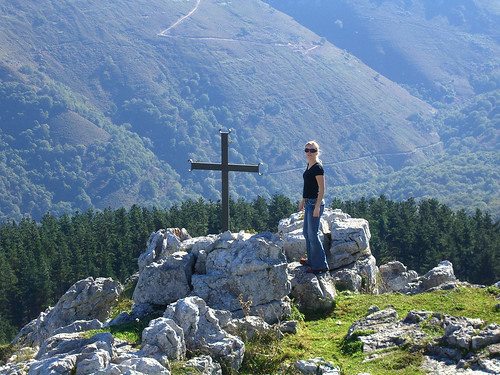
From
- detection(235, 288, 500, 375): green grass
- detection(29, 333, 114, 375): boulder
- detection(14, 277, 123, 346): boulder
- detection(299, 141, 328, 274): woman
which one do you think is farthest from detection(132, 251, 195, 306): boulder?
detection(14, 277, 123, 346): boulder

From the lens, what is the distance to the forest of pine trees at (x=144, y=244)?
183 ft

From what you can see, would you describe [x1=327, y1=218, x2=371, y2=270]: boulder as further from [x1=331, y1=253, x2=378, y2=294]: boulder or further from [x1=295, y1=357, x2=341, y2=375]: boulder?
[x1=295, y1=357, x2=341, y2=375]: boulder

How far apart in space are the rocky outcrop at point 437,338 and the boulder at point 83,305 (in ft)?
26.6

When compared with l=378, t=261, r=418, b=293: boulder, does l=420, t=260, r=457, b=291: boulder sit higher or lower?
higher

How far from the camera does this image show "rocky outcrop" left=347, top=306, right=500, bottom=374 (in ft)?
38.4

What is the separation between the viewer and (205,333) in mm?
13086

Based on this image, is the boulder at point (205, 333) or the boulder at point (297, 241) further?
the boulder at point (297, 241)

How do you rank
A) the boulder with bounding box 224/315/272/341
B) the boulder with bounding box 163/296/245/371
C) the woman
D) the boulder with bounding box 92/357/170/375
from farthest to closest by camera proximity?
the woman, the boulder with bounding box 224/315/272/341, the boulder with bounding box 163/296/245/371, the boulder with bounding box 92/357/170/375

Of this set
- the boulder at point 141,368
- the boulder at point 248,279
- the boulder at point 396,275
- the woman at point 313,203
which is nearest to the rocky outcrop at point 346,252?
the woman at point 313,203

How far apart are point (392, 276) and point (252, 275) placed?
600 inches

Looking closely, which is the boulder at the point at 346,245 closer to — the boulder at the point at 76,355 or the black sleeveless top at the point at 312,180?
the black sleeveless top at the point at 312,180

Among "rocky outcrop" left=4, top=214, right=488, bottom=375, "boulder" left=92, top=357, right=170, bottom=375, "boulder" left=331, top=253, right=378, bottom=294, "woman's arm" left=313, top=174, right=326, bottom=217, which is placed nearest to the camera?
"boulder" left=92, top=357, right=170, bottom=375

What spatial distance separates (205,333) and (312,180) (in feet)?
16.2

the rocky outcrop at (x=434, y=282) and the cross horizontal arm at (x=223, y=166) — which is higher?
the cross horizontal arm at (x=223, y=166)
